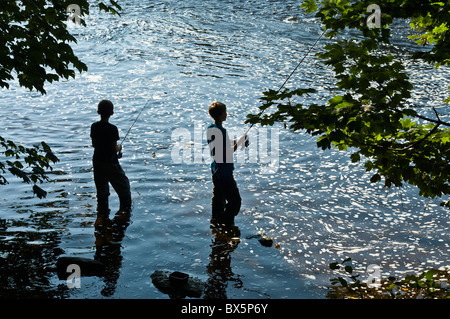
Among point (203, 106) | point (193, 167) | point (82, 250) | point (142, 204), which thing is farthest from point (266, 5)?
point (82, 250)

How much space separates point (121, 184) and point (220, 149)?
187cm

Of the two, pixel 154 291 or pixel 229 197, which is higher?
pixel 229 197

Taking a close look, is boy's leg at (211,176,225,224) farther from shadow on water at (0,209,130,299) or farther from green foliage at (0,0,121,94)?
green foliage at (0,0,121,94)

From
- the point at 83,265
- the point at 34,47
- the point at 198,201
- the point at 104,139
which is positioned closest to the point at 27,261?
the point at 83,265

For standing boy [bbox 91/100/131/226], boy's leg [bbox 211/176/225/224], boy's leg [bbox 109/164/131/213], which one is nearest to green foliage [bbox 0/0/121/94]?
standing boy [bbox 91/100/131/226]

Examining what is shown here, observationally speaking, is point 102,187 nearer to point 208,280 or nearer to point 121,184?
point 121,184

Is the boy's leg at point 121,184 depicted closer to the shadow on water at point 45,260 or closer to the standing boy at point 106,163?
the standing boy at point 106,163

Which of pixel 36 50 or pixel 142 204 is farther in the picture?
pixel 142 204

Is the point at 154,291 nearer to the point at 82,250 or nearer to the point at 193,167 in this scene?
the point at 82,250

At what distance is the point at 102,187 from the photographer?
8516mm

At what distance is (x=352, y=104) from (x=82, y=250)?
4.61 meters

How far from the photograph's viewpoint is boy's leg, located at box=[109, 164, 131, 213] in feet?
27.5

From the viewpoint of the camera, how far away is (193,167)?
11523mm

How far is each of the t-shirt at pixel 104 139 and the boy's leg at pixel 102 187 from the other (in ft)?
0.55
